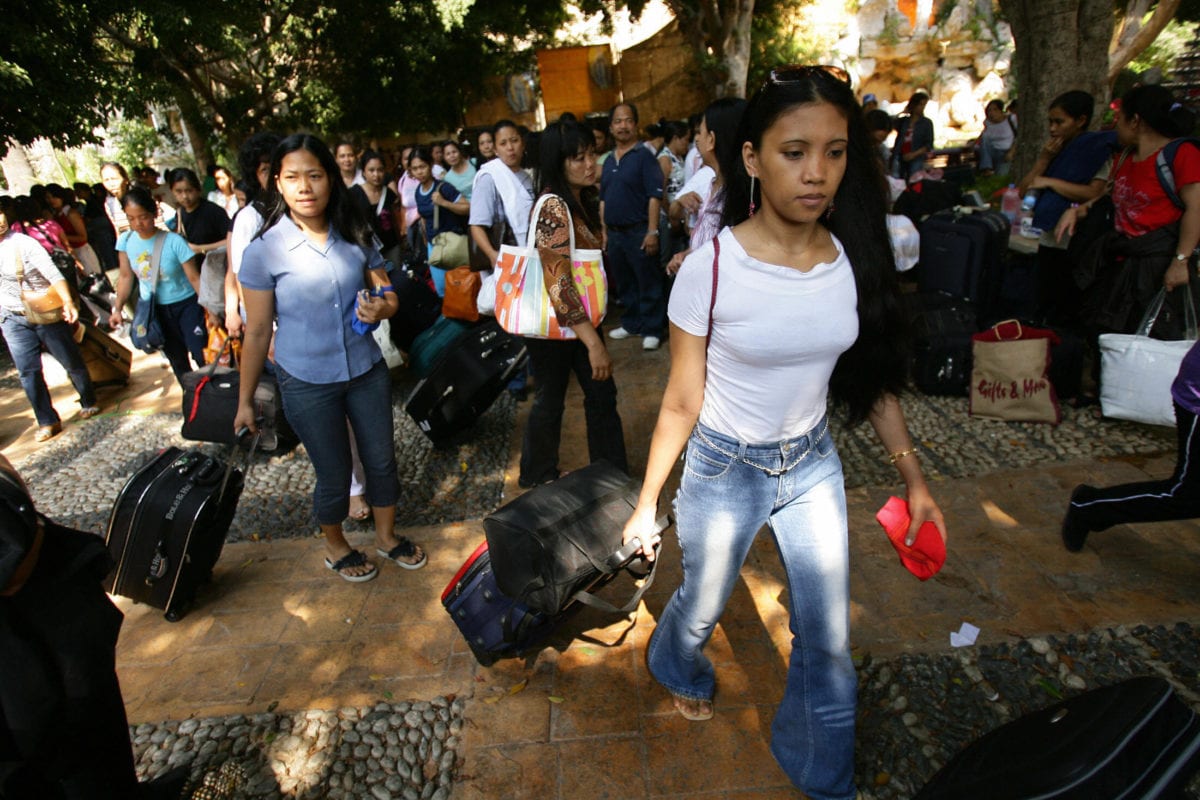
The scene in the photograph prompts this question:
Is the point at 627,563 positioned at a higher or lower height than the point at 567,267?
lower

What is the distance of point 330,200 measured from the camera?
120 inches

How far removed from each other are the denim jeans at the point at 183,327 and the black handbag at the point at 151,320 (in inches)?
1.4

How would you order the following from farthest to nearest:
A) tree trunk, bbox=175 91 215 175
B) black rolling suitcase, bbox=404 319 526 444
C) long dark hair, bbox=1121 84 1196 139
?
tree trunk, bbox=175 91 215 175 < black rolling suitcase, bbox=404 319 526 444 < long dark hair, bbox=1121 84 1196 139

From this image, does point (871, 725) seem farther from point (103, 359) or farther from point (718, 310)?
point (103, 359)

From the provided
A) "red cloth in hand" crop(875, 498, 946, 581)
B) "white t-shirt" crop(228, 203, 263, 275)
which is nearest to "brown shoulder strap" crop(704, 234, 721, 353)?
"red cloth in hand" crop(875, 498, 946, 581)

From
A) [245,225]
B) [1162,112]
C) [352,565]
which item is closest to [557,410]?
[352,565]

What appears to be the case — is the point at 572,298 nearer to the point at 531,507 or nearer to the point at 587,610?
the point at 531,507

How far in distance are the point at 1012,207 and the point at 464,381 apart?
4791mm

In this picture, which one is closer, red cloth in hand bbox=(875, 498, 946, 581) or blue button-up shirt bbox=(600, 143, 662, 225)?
red cloth in hand bbox=(875, 498, 946, 581)

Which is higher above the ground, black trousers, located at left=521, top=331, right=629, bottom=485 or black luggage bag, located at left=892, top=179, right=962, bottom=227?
black luggage bag, located at left=892, top=179, right=962, bottom=227

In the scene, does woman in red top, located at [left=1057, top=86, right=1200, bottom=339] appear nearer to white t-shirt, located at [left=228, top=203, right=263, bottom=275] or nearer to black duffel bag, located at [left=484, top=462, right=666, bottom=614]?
black duffel bag, located at [left=484, top=462, right=666, bottom=614]

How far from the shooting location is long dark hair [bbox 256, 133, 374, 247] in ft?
9.43

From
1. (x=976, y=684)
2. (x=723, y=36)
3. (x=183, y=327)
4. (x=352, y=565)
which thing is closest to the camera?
(x=976, y=684)

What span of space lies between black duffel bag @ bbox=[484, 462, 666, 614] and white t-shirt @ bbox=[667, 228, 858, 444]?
1.79ft
